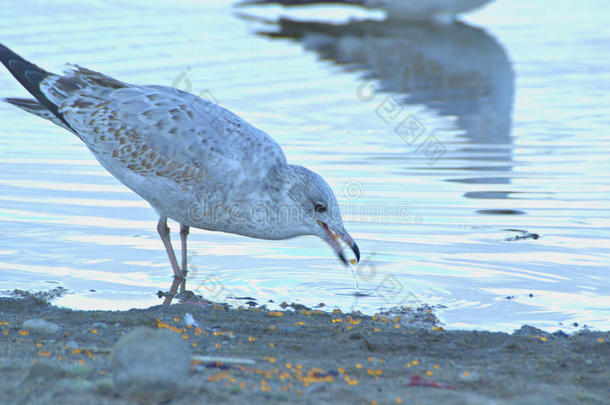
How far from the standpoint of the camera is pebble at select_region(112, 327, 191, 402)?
4305mm

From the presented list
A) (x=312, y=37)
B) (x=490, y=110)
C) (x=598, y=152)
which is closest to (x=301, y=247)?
(x=598, y=152)

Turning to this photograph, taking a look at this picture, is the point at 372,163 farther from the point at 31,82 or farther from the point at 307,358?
the point at 307,358

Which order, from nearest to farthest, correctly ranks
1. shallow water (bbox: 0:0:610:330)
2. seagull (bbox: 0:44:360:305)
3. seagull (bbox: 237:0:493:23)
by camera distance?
1. seagull (bbox: 0:44:360:305)
2. shallow water (bbox: 0:0:610:330)
3. seagull (bbox: 237:0:493:23)

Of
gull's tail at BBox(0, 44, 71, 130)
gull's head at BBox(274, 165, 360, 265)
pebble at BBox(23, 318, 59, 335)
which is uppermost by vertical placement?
gull's tail at BBox(0, 44, 71, 130)

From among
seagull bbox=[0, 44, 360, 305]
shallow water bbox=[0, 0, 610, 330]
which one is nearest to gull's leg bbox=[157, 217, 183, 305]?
seagull bbox=[0, 44, 360, 305]

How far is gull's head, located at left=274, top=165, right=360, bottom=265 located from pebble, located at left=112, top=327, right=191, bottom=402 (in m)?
2.87

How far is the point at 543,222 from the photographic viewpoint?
898cm

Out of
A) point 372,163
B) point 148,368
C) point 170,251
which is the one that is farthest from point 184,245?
point 148,368

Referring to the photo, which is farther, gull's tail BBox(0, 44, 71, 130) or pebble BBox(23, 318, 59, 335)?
gull's tail BBox(0, 44, 71, 130)

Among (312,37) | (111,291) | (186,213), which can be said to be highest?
(312,37)

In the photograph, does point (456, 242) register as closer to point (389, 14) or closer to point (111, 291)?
point (111, 291)

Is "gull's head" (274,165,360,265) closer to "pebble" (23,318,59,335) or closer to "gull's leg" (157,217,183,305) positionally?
"gull's leg" (157,217,183,305)

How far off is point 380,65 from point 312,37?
8.74ft

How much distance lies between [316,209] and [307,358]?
1.93 m
